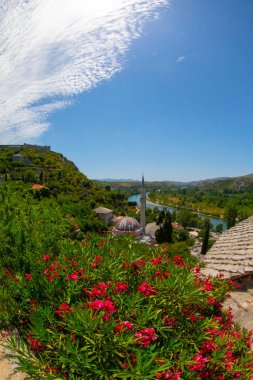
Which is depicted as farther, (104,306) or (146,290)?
(146,290)

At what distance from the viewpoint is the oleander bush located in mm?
2205

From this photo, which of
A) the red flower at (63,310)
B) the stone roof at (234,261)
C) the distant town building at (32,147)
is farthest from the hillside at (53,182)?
the red flower at (63,310)

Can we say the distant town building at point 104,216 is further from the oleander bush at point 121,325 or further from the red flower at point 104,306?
the red flower at point 104,306

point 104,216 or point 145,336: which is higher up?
point 145,336

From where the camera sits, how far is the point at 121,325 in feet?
7.71

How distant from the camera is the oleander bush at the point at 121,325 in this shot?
2205 millimetres

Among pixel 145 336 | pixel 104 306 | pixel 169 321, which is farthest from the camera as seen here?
pixel 169 321

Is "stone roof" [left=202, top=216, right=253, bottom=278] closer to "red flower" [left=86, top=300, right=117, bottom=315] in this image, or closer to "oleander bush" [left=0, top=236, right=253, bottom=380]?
"oleander bush" [left=0, top=236, right=253, bottom=380]

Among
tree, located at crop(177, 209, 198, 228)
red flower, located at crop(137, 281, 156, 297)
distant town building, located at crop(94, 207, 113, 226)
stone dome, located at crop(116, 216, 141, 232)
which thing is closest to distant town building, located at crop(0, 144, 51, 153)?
distant town building, located at crop(94, 207, 113, 226)

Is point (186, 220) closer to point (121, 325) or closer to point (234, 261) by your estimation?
point (234, 261)

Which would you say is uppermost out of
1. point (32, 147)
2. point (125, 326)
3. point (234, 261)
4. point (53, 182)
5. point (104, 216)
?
point (32, 147)

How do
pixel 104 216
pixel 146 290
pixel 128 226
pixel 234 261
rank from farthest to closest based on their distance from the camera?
pixel 104 216 < pixel 128 226 < pixel 234 261 < pixel 146 290

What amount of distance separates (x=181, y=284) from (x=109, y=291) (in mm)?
920

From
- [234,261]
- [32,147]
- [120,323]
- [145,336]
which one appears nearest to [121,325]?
[120,323]
